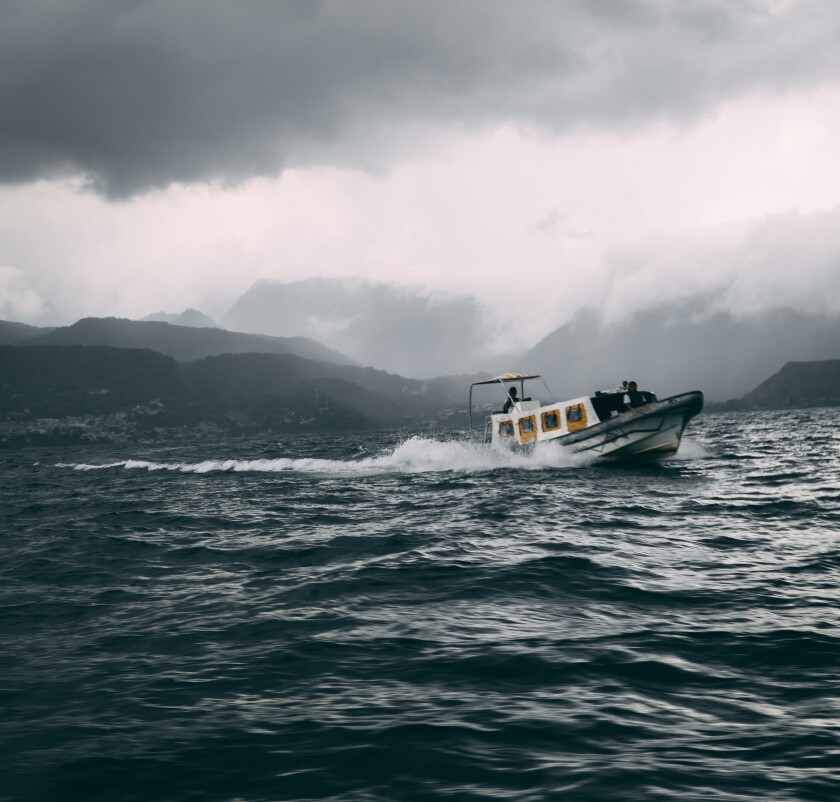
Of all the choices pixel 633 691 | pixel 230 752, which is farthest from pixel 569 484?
pixel 230 752

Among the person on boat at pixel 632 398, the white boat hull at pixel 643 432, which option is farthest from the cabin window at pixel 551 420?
the person on boat at pixel 632 398

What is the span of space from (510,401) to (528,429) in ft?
6.92

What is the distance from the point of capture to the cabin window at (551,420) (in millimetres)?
31328

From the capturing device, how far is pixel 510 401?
33938mm

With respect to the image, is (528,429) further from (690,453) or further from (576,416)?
(690,453)

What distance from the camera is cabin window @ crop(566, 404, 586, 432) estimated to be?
30411 mm

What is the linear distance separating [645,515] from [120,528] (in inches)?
606

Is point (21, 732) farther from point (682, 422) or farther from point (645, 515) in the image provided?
point (682, 422)

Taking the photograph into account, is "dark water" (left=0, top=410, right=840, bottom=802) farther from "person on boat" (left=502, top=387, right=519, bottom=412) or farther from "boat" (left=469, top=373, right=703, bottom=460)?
"person on boat" (left=502, top=387, right=519, bottom=412)

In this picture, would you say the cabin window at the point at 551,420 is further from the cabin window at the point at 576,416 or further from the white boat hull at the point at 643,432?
the white boat hull at the point at 643,432

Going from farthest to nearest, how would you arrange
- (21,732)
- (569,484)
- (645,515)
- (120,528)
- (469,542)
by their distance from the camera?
1. (569,484)
2. (120,528)
3. (645,515)
4. (469,542)
5. (21,732)

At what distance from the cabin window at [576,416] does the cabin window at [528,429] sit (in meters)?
1.99

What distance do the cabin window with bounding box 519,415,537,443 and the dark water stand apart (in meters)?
14.5

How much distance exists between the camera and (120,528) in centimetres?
1902
